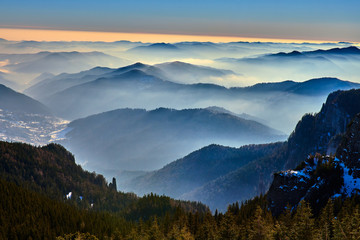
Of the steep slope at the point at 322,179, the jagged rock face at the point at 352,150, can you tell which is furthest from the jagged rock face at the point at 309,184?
the jagged rock face at the point at 352,150

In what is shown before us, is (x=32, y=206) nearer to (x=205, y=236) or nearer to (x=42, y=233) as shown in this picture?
(x=42, y=233)

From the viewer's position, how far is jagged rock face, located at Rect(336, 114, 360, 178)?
92.4m

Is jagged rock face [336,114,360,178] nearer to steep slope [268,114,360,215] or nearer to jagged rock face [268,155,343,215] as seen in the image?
steep slope [268,114,360,215]

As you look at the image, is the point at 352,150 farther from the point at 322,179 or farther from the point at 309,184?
the point at 309,184

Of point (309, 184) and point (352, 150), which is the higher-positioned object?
point (352, 150)

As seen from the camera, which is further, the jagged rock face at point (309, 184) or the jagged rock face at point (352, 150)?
the jagged rock face at point (352, 150)

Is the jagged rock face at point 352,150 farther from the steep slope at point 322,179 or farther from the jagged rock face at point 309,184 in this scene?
the jagged rock face at point 309,184

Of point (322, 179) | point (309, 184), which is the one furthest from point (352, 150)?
point (309, 184)

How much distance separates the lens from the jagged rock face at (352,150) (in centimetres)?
9244

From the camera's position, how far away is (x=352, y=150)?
312ft

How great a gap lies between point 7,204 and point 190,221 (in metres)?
62.8

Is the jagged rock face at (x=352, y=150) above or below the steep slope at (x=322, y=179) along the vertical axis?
above

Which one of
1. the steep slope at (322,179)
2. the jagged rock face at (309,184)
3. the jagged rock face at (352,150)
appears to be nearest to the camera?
the steep slope at (322,179)

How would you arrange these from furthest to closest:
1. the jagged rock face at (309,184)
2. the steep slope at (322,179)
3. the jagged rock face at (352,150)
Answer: the jagged rock face at (352,150), the jagged rock face at (309,184), the steep slope at (322,179)
